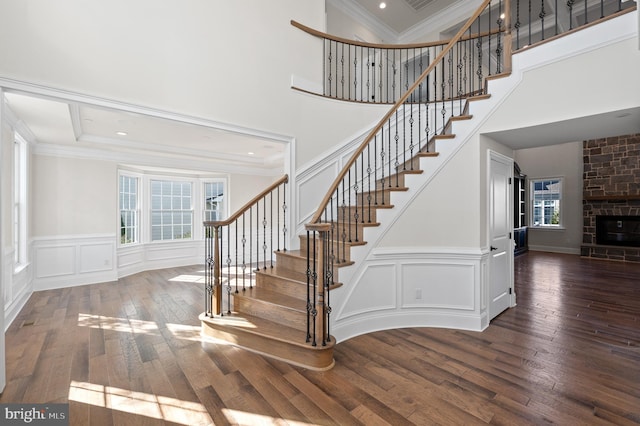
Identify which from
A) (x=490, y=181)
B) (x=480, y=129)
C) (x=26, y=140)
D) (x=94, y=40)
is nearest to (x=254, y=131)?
(x=94, y=40)

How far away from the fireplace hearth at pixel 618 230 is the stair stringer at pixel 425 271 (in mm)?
7169

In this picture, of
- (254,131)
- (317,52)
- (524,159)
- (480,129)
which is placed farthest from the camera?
(524,159)

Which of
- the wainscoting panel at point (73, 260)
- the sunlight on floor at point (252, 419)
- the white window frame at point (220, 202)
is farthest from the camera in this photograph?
the white window frame at point (220, 202)

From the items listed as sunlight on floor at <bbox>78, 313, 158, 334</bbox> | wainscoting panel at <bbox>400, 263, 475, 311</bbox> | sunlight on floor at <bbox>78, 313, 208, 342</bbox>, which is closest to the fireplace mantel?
wainscoting panel at <bbox>400, 263, 475, 311</bbox>

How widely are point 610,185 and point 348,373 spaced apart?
9485 mm

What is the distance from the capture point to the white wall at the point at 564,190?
28.2ft

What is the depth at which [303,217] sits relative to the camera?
169 inches

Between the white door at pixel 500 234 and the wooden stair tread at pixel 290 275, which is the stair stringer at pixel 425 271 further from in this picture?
the wooden stair tread at pixel 290 275

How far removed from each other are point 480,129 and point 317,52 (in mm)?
2756

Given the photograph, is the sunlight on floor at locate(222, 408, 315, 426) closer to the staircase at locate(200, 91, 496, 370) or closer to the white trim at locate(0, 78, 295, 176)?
the staircase at locate(200, 91, 496, 370)

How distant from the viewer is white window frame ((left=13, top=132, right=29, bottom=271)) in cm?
450

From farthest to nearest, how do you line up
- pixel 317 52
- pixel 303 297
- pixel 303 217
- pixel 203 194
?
pixel 203 194 < pixel 317 52 < pixel 303 217 < pixel 303 297

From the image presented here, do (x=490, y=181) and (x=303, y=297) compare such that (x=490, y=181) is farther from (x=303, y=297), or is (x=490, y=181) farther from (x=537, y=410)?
(x=303, y=297)

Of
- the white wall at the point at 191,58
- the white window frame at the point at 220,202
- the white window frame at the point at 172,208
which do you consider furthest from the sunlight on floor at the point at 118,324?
the white window frame at the point at 220,202
